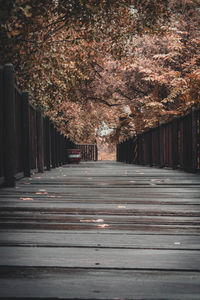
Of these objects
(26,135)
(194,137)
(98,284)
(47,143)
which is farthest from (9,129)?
(47,143)

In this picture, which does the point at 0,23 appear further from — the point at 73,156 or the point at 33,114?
the point at 73,156

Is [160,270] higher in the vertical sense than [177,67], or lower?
lower

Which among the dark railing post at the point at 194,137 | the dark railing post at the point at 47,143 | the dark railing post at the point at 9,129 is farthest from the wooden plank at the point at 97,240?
the dark railing post at the point at 47,143

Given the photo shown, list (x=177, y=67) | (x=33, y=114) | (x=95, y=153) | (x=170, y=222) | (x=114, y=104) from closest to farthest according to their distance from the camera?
1. (x=170, y=222)
2. (x=33, y=114)
3. (x=177, y=67)
4. (x=114, y=104)
5. (x=95, y=153)

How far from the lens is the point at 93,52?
37.9 ft

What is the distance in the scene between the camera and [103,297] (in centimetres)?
106

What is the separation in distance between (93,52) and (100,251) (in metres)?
10.6

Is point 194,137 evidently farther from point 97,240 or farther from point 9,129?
point 97,240

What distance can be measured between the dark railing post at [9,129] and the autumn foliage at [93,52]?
120 centimetres

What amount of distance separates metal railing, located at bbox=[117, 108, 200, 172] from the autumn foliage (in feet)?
6.70

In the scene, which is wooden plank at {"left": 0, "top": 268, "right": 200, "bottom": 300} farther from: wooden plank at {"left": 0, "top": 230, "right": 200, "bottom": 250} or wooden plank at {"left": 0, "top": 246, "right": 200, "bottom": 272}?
wooden plank at {"left": 0, "top": 230, "right": 200, "bottom": 250}

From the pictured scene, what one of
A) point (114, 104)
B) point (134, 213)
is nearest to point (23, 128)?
point (134, 213)

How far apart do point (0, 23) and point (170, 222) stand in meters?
5.39

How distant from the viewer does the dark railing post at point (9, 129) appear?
3.88m
